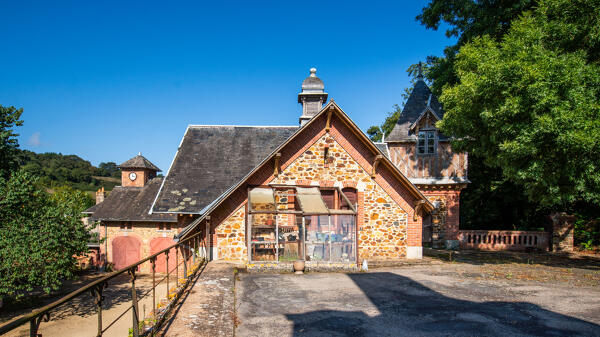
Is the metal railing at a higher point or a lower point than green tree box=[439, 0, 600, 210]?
lower

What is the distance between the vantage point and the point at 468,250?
16500 mm

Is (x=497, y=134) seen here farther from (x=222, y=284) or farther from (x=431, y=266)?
(x=222, y=284)

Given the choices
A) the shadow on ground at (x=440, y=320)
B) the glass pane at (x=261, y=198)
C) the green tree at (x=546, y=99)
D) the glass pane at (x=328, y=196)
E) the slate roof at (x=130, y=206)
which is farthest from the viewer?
the slate roof at (x=130, y=206)

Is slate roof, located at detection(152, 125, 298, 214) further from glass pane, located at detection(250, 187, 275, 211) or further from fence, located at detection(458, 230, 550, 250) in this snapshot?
fence, located at detection(458, 230, 550, 250)

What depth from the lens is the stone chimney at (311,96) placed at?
56.5ft

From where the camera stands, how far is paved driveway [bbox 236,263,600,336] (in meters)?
5.61

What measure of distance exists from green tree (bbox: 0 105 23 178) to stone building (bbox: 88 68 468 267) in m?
7.60

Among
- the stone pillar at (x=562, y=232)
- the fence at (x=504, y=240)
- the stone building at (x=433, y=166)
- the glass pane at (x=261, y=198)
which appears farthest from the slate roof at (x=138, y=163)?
the stone pillar at (x=562, y=232)

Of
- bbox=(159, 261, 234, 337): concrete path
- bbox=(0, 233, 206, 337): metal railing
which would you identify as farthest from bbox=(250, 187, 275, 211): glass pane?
bbox=(159, 261, 234, 337): concrete path

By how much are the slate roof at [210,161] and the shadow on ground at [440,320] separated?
8.26m

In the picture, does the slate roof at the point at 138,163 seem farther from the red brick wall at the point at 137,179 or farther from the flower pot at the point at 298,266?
the flower pot at the point at 298,266

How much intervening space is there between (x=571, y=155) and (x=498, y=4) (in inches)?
402

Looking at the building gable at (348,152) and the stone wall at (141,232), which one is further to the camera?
the stone wall at (141,232)

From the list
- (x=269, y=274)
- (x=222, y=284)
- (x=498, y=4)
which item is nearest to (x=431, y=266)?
(x=269, y=274)
